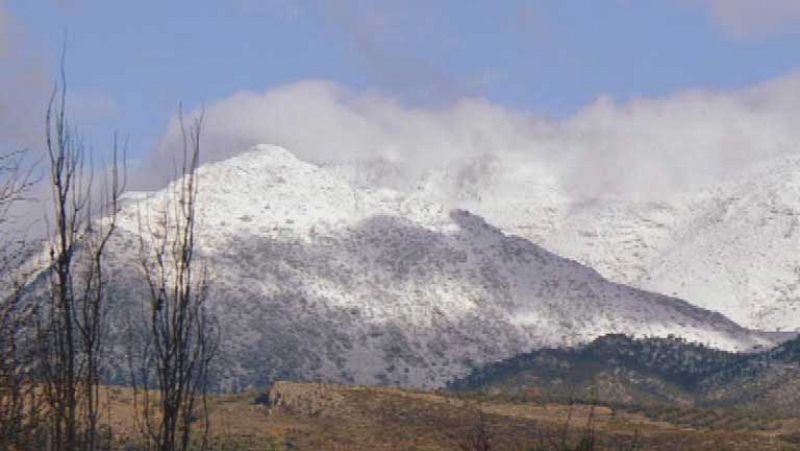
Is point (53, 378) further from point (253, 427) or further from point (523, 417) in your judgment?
point (523, 417)

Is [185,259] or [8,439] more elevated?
[185,259]

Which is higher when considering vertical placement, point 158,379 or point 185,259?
point 185,259

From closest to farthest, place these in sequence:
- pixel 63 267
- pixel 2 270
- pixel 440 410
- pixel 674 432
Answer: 1. pixel 63 267
2. pixel 2 270
3. pixel 674 432
4. pixel 440 410

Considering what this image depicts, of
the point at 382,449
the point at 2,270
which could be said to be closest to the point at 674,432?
the point at 382,449

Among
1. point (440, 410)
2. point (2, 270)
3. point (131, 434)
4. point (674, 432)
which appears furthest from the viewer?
point (440, 410)

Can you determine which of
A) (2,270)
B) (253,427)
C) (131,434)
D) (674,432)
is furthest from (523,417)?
(2,270)

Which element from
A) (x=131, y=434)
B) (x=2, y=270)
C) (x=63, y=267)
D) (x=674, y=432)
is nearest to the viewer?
(x=63, y=267)

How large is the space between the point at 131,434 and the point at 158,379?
131 metres

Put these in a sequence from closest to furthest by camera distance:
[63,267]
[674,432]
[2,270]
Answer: [63,267], [2,270], [674,432]

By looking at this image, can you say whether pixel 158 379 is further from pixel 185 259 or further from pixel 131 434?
pixel 131 434

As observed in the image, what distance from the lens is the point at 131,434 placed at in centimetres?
15125

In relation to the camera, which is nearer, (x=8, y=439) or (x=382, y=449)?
(x=8, y=439)

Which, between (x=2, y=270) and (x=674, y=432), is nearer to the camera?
(x=2, y=270)

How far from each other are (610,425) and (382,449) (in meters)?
38.8
